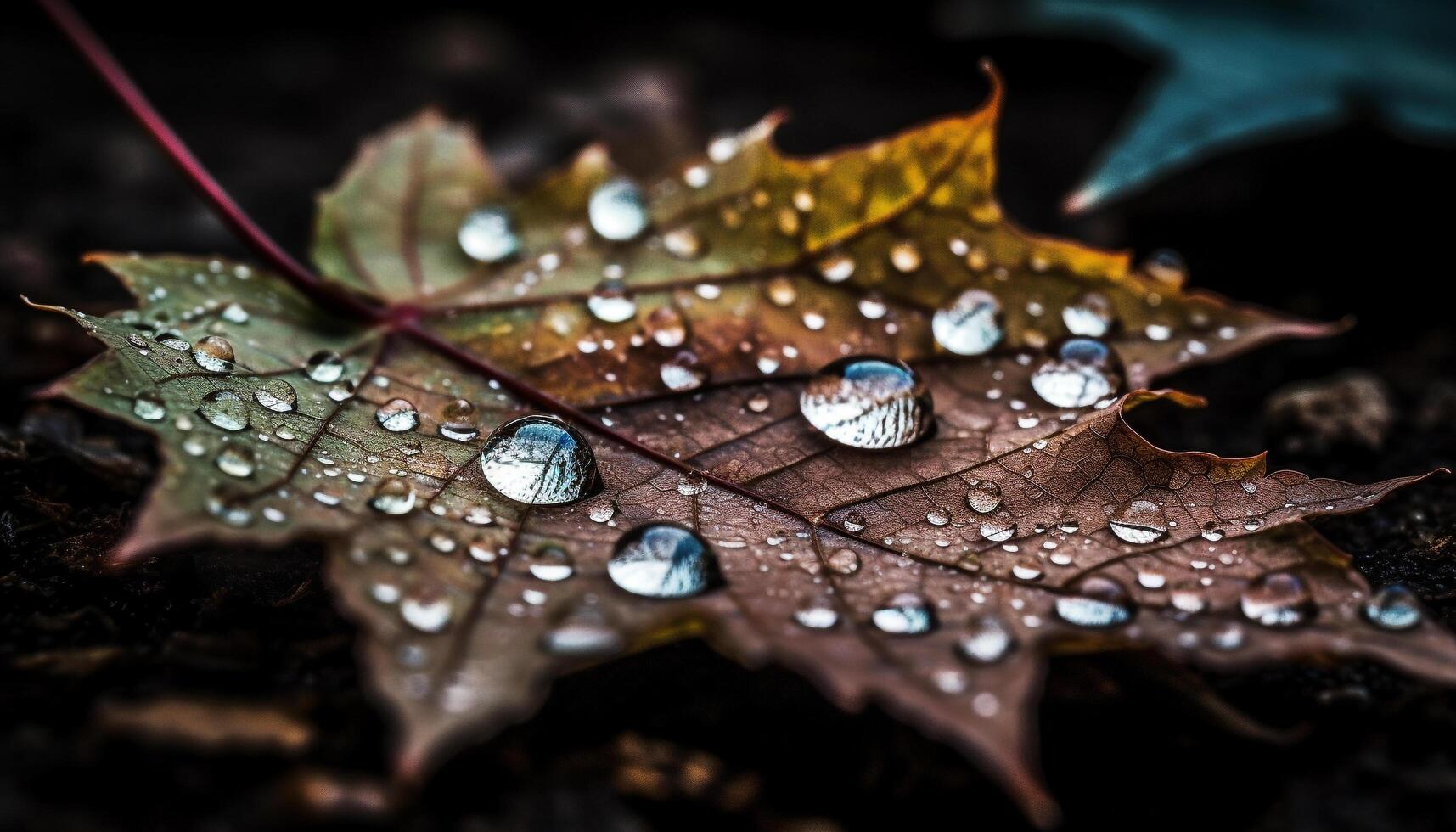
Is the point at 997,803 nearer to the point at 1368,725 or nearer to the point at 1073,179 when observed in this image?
the point at 1368,725

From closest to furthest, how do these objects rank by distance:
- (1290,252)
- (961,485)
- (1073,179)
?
1. (961,485)
2. (1290,252)
3. (1073,179)

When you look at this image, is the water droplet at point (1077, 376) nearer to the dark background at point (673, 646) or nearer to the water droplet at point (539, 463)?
the dark background at point (673, 646)

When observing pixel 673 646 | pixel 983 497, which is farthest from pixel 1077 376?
pixel 673 646

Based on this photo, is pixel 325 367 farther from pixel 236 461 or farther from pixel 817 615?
pixel 817 615

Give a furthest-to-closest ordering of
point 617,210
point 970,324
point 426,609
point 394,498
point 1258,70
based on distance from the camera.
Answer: point 1258,70 → point 617,210 → point 970,324 → point 394,498 → point 426,609

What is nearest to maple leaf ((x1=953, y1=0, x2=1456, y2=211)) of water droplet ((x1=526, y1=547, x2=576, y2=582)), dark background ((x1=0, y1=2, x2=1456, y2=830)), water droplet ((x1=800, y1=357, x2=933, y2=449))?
dark background ((x1=0, y1=2, x2=1456, y2=830))

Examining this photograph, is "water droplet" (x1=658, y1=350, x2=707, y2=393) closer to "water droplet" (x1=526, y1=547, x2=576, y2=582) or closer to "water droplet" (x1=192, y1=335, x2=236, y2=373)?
"water droplet" (x1=526, y1=547, x2=576, y2=582)

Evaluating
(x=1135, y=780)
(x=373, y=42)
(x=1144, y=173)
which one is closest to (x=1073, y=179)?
(x=1144, y=173)
